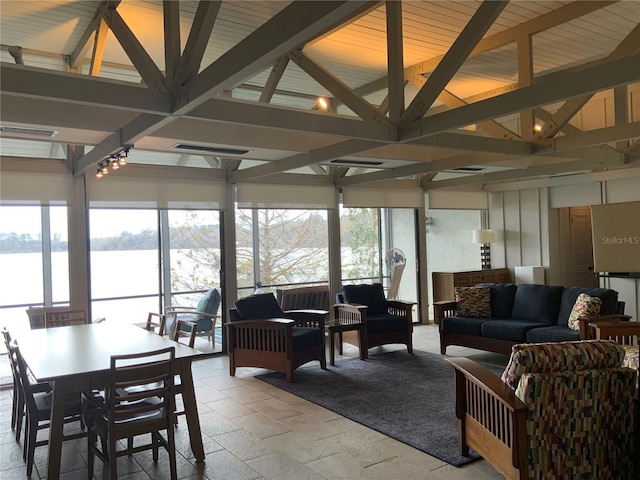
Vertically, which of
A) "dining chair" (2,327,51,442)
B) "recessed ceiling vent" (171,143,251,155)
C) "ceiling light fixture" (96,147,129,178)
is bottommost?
"dining chair" (2,327,51,442)

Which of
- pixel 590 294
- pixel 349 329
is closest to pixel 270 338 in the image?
pixel 349 329

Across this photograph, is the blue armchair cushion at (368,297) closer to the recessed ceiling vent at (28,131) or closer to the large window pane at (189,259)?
the large window pane at (189,259)

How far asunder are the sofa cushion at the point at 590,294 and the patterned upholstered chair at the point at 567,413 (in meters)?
2.98

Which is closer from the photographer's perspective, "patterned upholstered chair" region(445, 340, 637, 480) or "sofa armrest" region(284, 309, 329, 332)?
"patterned upholstered chair" region(445, 340, 637, 480)

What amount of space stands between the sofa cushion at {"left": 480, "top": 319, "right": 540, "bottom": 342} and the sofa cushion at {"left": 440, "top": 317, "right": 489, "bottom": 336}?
96 millimetres

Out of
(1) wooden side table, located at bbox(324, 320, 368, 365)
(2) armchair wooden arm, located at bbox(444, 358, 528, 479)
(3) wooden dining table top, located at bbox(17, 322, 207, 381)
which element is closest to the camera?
(2) armchair wooden arm, located at bbox(444, 358, 528, 479)

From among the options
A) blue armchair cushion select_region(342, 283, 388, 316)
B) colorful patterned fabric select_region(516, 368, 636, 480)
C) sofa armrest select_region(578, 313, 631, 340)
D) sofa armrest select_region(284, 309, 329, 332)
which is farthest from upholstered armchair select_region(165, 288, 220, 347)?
colorful patterned fabric select_region(516, 368, 636, 480)

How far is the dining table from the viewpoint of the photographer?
3426 millimetres

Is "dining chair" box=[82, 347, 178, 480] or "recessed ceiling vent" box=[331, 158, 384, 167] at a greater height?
"recessed ceiling vent" box=[331, 158, 384, 167]

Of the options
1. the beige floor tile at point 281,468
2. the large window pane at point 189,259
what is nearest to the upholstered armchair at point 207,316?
the large window pane at point 189,259

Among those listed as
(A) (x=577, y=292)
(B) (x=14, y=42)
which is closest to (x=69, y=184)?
(B) (x=14, y=42)

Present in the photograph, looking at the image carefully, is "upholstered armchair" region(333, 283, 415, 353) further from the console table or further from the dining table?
the dining table

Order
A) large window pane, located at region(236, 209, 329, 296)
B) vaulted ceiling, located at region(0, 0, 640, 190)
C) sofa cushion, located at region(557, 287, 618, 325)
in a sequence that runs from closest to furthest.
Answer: vaulted ceiling, located at region(0, 0, 640, 190)
sofa cushion, located at region(557, 287, 618, 325)
large window pane, located at region(236, 209, 329, 296)

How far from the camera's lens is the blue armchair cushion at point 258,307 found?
6.44 m
